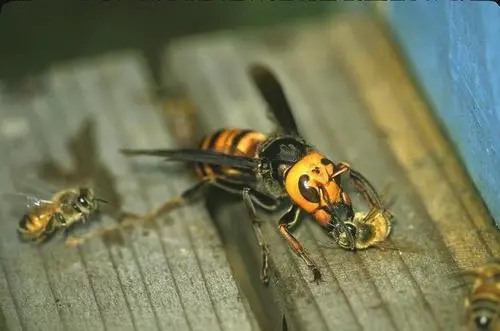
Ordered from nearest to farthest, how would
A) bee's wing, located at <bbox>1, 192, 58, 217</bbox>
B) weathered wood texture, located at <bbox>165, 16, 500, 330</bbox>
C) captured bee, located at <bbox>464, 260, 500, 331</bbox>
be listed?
captured bee, located at <bbox>464, 260, 500, 331</bbox> < weathered wood texture, located at <bbox>165, 16, 500, 330</bbox> < bee's wing, located at <bbox>1, 192, 58, 217</bbox>

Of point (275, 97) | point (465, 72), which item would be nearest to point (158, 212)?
point (275, 97)

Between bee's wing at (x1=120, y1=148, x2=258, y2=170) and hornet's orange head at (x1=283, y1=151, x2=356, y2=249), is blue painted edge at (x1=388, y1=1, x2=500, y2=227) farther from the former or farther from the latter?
bee's wing at (x1=120, y1=148, x2=258, y2=170)

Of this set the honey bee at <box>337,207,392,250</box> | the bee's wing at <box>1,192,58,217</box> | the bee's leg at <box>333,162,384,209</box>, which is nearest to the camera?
the honey bee at <box>337,207,392,250</box>

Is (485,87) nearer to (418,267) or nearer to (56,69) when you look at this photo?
(418,267)

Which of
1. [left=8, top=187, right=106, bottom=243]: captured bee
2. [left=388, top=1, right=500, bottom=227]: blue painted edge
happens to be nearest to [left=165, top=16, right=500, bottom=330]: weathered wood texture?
[left=388, top=1, right=500, bottom=227]: blue painted edge

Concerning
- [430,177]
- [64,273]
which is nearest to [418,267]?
[430,177]

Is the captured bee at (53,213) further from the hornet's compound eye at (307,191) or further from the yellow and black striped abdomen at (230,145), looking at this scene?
the hornet's compound eye at (307,191)
